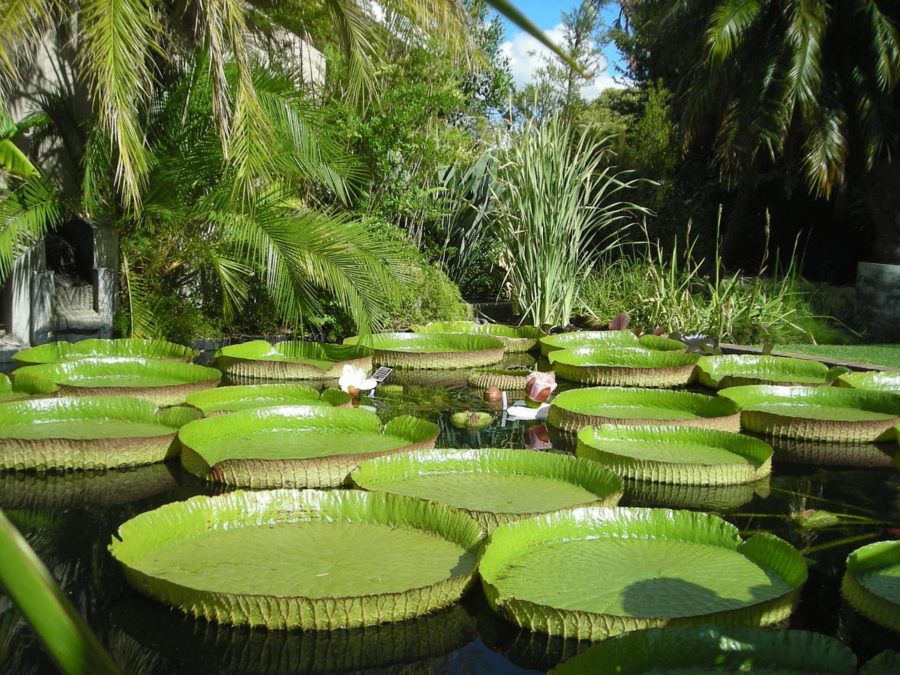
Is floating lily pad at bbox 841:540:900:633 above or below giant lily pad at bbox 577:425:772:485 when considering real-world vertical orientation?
below

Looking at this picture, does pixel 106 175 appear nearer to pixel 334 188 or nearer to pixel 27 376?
pixel 334 188

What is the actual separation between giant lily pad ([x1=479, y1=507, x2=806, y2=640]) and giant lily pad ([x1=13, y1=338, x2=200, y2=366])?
366cm

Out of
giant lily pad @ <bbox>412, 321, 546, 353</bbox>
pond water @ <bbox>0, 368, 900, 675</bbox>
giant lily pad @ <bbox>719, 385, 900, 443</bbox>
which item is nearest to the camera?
pond water @ <bbox>0, 368, 900, 675</bbox>

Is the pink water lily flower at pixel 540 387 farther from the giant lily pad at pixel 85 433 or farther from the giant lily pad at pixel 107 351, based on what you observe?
the giant lily pad at pixel 107 351

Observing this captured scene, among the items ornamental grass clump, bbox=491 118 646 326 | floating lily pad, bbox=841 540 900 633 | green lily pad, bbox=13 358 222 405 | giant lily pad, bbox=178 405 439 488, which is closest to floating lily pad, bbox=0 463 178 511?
giant lily pad, bbox=178 405 439 488

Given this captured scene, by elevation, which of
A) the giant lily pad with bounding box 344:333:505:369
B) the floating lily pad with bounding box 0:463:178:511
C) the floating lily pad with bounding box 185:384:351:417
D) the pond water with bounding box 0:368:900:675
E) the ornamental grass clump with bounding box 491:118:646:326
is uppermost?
the ornamental grass clump with bounding box 491:118:646:326

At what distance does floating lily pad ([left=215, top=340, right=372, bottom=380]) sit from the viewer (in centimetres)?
582

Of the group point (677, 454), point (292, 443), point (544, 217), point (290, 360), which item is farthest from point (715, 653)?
point (544, 217)

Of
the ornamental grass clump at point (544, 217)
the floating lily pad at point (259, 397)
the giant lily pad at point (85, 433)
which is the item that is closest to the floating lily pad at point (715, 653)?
the giant lily pad at point (85, 433)

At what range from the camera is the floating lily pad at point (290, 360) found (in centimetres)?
582

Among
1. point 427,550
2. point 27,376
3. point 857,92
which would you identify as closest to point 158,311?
point 27,376

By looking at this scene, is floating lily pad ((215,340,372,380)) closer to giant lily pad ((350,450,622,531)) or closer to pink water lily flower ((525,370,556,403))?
pink water lily flower ((525,370,556,403))

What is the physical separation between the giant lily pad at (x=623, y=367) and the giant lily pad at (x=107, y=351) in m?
2.49

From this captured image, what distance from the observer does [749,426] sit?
472cm
